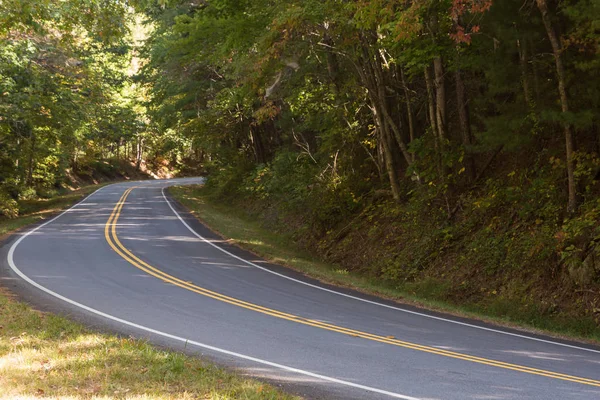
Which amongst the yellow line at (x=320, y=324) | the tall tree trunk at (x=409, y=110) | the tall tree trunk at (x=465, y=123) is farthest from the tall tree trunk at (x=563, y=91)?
the tall tree trunk at (x=409, y=110)

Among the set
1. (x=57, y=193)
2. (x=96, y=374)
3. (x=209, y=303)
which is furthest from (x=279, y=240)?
(x=57, y=193)

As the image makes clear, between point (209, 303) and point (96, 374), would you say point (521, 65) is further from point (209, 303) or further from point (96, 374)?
point (96, 374)

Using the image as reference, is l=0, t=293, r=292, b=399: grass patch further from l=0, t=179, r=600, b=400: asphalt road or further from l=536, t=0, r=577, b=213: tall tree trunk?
l=536, t=0, r=577, b=213: tall tree trunk

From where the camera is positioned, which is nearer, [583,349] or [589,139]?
[583,349]

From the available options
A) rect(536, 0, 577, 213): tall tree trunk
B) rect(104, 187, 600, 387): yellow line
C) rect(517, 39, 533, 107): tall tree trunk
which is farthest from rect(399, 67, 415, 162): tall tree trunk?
rect(104, 187, 600, 387): yellow line

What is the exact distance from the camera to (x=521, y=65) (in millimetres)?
14375

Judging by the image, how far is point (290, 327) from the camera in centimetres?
1032

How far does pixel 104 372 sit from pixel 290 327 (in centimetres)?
396

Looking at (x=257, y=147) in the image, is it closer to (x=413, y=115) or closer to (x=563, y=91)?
(x=413, y=115)

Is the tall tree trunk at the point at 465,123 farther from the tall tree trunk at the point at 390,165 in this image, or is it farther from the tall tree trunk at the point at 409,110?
the tall tree trunk at the point at 390,165

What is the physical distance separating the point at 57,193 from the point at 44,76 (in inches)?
988

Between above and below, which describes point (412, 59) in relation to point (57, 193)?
above

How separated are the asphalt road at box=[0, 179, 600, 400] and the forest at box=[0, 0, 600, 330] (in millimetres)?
2960

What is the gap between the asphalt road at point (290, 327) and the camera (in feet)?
24.9
